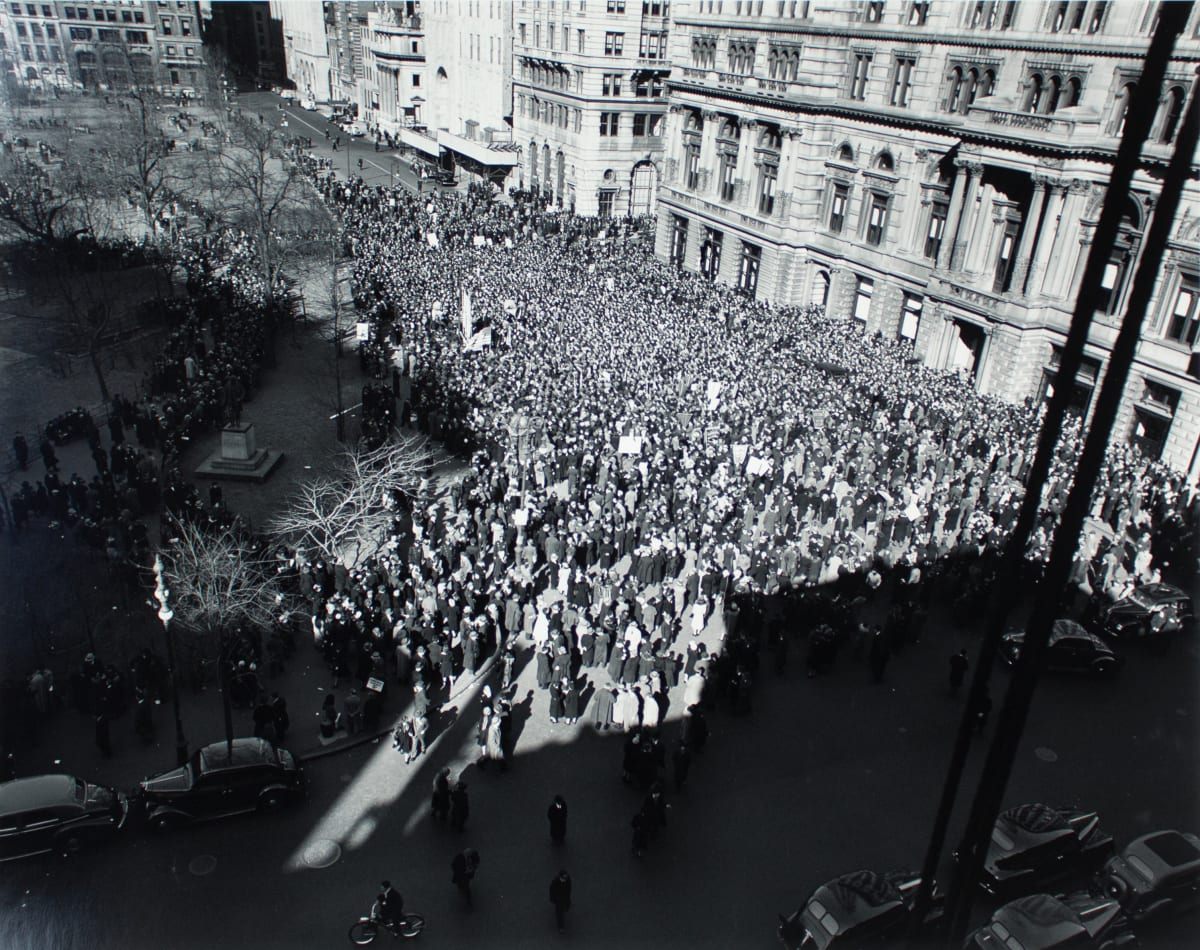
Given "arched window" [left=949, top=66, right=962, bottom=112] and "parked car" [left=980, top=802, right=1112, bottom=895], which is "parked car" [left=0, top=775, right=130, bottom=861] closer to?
"parked car" [left=980, top=802, right=1112, bottom=895]

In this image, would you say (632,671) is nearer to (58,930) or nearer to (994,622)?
(58,930)

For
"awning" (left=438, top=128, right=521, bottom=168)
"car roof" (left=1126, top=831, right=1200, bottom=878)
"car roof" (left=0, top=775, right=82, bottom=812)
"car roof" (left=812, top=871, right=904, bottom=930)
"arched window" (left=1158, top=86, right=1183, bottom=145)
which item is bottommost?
"car roof" (left=1126, top=831, right=1200, bottom=878)

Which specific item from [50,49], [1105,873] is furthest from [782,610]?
[50,49]

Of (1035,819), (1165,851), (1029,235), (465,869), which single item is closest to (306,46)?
(1029,235)

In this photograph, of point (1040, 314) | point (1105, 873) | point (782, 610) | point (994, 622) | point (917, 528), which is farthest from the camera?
point (1040, 314)

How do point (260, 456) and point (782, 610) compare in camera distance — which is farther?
point (260, 456)

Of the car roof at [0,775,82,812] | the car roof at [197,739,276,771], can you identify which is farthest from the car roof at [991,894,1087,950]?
the car roof at [0,775,82,812]

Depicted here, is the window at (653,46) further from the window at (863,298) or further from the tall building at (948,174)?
the window at (863,298)
